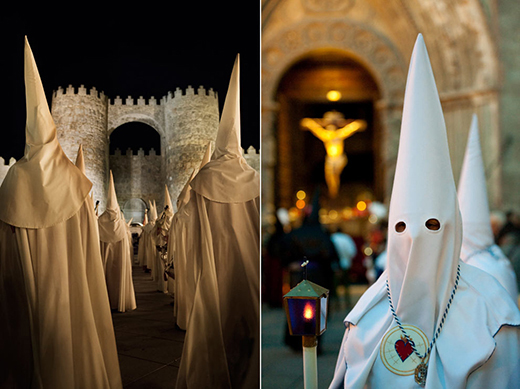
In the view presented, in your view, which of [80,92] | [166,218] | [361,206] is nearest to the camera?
[80,92]

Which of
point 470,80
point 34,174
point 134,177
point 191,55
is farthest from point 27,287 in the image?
point 470,80

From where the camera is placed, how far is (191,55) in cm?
284

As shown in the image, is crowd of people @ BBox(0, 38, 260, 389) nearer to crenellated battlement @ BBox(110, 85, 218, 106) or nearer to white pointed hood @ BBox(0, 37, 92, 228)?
white pointed hood @ BBox(0, 37, 92, 228)

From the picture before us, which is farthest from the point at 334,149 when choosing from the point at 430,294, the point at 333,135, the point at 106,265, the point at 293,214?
the point at 430,294

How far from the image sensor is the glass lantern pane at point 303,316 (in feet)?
5.37

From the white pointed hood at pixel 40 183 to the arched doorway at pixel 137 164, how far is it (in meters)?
0.28

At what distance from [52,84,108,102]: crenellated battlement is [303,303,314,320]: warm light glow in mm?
1799

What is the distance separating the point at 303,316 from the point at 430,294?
49 cm

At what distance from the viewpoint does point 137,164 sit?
8.54 feet

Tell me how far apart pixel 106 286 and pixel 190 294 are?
0.52 meters

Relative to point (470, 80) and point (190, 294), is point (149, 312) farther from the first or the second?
point (470, 80)

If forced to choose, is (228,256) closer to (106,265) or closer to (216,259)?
(216,259)

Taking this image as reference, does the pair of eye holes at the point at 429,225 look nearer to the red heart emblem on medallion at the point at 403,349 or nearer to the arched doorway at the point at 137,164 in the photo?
the red heart emblem on medallion at the point at 403,349

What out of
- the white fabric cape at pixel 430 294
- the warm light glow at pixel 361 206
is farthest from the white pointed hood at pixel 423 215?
the warm light glow at pixel 361 206
